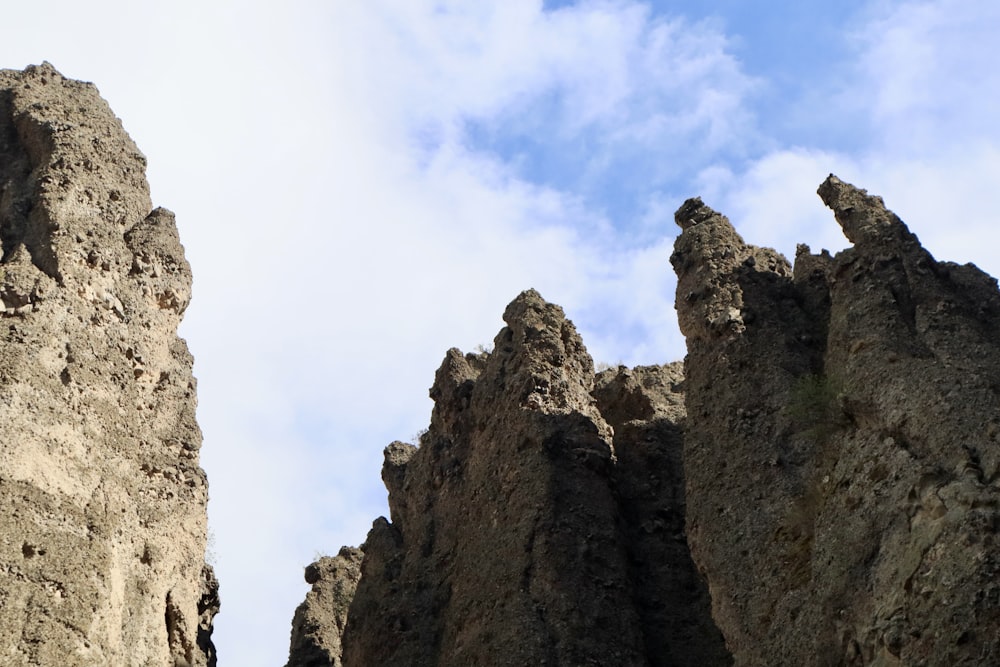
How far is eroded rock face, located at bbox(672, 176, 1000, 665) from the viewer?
18.4 m

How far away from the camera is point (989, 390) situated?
2111 centimetres

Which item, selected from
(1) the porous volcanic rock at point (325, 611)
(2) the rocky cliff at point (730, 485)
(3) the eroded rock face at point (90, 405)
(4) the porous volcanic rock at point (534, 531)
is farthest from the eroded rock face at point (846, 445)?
(1) the porous volcanic rock at point (325, 611)

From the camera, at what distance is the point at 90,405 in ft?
81.5

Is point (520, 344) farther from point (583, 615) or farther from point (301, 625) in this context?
point (301, 625)

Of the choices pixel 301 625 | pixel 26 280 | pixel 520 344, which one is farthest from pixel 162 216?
pixel 301 625

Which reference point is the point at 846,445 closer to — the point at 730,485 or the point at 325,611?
the point at 730,485

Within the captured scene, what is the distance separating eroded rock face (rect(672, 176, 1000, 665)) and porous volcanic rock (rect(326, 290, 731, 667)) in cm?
317

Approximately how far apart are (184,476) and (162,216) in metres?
6.95

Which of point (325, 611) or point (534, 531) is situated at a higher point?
point (325, 611)

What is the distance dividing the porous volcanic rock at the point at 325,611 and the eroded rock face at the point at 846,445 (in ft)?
46.2

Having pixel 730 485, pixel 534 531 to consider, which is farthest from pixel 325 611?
pixel 730 485

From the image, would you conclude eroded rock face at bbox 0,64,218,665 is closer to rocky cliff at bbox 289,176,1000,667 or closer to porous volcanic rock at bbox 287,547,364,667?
rocky cliff at bbox 289,176,1000,667

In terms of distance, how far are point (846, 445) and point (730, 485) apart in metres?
2.60

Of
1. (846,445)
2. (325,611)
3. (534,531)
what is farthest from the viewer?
(325,611)
